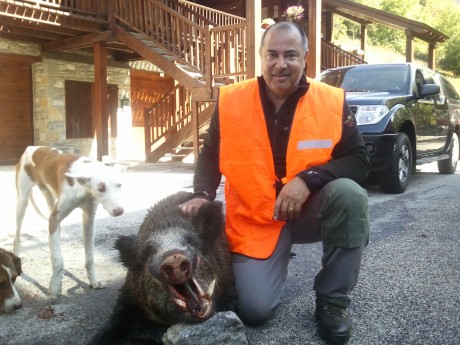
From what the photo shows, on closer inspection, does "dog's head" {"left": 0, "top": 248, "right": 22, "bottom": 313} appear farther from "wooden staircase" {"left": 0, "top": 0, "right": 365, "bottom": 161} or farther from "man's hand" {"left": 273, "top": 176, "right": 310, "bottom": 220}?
"wooden staircase" {"left": 0, "top": 0, "right": 365, "bottom": 161}

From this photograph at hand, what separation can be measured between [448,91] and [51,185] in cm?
845

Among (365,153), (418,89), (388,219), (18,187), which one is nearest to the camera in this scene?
(365,153)

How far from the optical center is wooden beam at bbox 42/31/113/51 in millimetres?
11211

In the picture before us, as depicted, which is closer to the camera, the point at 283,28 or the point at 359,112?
the point at 283,28

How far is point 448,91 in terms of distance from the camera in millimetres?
9664

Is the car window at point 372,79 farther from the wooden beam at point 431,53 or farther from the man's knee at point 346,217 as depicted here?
the wooden beam at point 431,53

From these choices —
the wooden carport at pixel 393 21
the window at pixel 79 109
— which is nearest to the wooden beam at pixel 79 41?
the window at pixel 79 109

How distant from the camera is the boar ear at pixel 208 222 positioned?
2693mm

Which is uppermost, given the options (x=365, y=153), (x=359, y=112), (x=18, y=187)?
(x=359, y=112)

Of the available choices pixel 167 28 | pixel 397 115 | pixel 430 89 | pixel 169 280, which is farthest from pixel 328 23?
pixel 169 280

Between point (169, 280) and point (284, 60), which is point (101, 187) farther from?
point (284, 60)

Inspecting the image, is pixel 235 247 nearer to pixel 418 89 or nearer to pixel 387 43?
pixel 418 89

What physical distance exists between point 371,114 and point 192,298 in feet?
17.0

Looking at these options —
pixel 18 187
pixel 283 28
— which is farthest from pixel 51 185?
pixel 283 28
